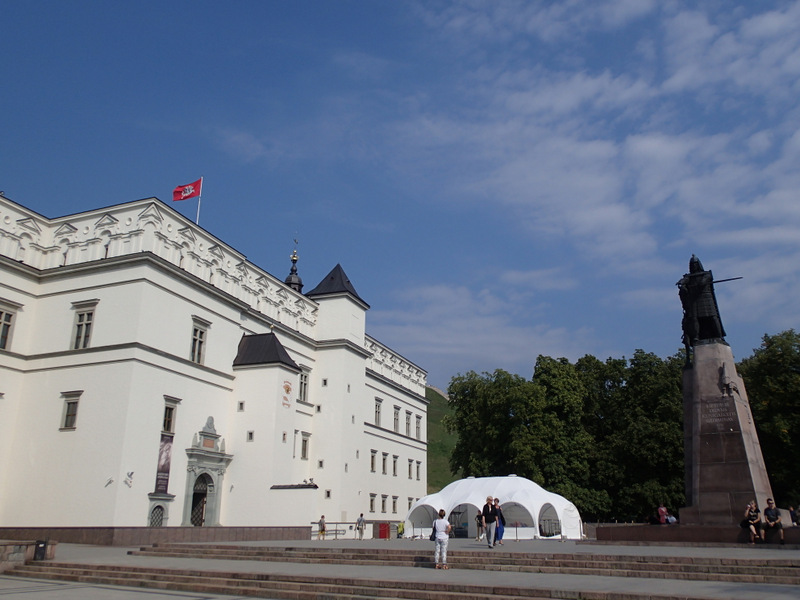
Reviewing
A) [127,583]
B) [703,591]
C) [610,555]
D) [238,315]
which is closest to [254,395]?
[238,315]

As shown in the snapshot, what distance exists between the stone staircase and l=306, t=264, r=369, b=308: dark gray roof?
2540cm

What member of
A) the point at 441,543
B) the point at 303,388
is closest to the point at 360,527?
the point at 303,388

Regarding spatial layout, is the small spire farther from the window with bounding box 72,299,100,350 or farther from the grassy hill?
the grassy hill

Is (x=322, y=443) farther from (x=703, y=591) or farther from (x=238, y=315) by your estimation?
(x=703, y=591)

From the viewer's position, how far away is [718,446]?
62.2 feet

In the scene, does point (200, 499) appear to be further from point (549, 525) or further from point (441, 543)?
point (549, 525)

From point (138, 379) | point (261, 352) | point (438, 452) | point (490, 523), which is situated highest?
point (438, 452)

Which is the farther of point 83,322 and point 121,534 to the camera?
point 83,322

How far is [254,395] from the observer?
105ft

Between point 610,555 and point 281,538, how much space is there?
18.2 metres

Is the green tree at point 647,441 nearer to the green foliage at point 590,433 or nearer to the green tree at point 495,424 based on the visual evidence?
the green foliage at point 590,433

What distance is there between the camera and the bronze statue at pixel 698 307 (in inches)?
814

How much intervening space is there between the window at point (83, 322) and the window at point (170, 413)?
4.06 m

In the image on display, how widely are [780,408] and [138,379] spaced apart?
1341 inches
